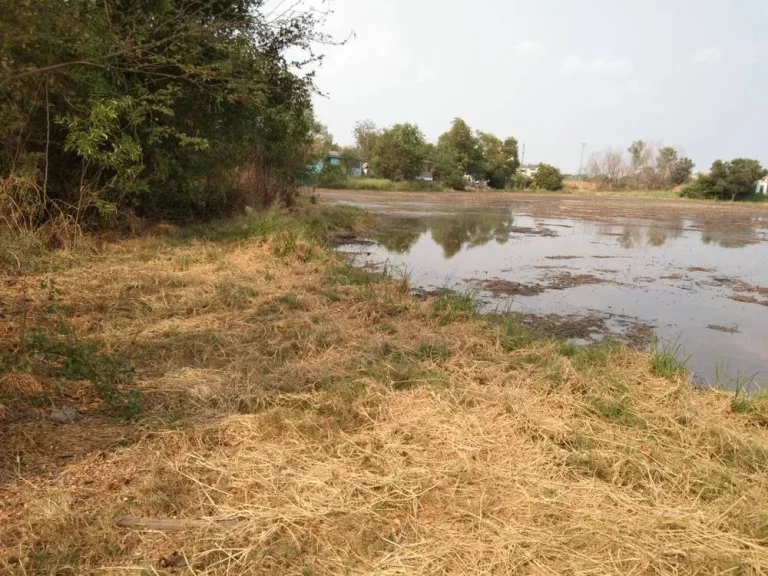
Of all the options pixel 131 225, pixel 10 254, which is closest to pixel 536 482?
pixel 10 254

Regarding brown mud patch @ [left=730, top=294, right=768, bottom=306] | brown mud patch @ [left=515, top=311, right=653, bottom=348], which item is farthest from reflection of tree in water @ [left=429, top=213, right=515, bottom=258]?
brown mud patch @ [left=730, top=294, right=768, bottom=306]

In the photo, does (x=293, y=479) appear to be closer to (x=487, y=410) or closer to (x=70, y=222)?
(x=487, y=410)

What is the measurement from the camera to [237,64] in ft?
26.7

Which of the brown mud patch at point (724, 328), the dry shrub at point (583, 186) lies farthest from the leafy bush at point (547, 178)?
the brown mud patch at point (724, 328)

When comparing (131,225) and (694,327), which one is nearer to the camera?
(694,327)

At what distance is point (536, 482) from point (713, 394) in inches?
95.5

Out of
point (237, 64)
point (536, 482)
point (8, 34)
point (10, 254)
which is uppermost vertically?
point (237, 64)

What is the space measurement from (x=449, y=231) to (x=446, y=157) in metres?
37.4

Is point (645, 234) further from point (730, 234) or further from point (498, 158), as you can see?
point (498, 158)

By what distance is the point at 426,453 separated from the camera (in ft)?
10.4

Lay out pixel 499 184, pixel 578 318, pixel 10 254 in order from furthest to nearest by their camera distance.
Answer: pixel 499 184
pixel 578 318
pixel 10 254

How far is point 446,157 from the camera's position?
175 feet

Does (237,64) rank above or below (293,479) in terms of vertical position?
above

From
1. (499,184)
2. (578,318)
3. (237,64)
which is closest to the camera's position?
(578,318)
